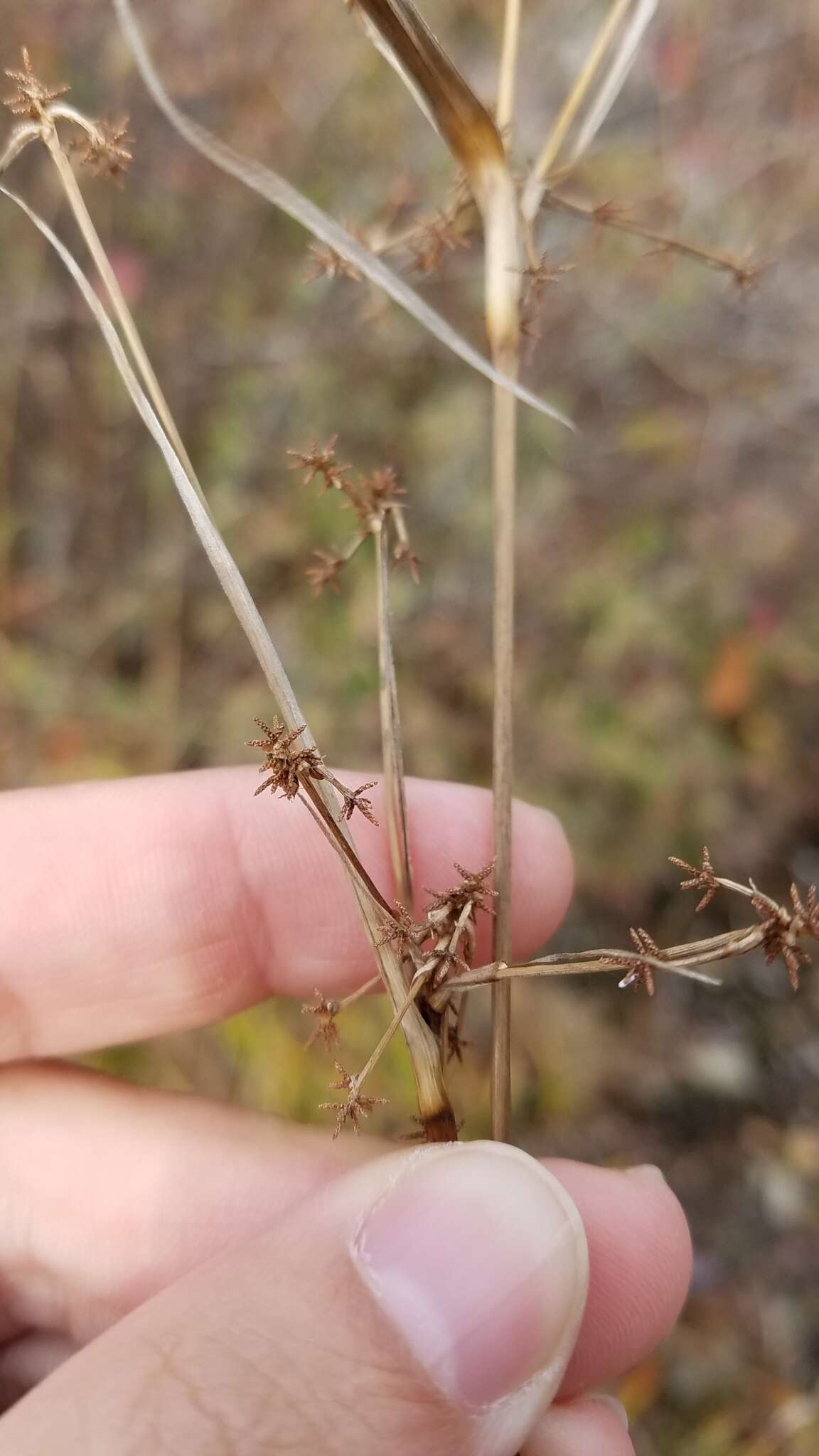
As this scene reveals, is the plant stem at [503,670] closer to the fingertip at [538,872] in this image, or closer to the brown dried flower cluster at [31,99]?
the fingertip at [538,872]

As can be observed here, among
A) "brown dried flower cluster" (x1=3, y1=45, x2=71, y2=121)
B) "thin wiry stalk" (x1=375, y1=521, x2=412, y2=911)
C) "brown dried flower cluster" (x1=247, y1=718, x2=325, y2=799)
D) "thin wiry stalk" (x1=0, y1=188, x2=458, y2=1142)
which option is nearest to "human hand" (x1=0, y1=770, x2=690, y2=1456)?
"thin wiry stalk" (x1=375, y1=521, x2=412, y2=911)

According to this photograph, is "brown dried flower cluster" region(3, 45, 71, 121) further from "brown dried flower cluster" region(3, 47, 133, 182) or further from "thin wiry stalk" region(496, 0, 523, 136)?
"thin wiry stalk" region(496, 0, 523, 136)

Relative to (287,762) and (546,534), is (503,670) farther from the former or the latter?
(546,534)

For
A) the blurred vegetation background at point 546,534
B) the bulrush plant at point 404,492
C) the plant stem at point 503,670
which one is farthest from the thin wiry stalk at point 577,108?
the blurred vegetation background at point 546,534

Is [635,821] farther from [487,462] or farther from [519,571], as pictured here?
[487,462]

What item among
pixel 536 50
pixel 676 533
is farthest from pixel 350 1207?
pixel 536 50
